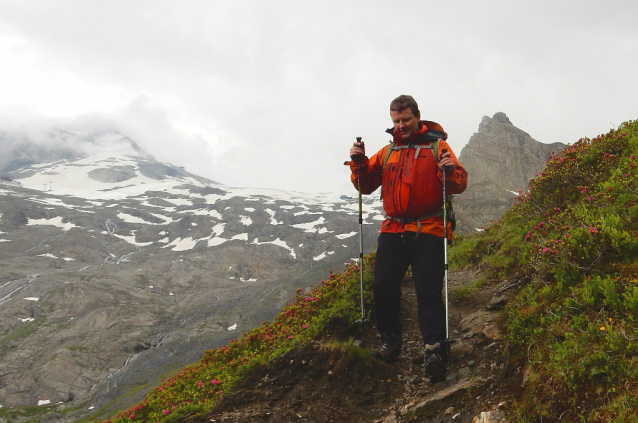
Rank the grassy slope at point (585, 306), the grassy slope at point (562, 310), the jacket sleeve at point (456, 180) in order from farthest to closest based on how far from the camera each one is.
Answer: the jacket sleeve at point (456, 180) → the grassy slope at point (562, 310) → the grassy slope at point (585, 306)

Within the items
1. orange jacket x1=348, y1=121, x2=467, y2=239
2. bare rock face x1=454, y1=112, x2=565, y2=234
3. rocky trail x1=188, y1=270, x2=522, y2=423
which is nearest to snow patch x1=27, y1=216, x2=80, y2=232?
bare rock face x1=454, y1=112, x2=565, y2=234

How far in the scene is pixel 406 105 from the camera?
232 inches

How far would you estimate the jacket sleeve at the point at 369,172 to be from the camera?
6.35 meters

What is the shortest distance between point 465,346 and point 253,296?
359 feet

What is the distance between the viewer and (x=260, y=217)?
17838 centimetres

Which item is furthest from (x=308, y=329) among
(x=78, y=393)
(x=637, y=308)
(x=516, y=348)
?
(x=78, y=393)

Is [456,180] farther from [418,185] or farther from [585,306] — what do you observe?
[585,306]

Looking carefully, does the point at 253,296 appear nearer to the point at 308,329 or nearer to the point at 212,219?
the point at 212,219

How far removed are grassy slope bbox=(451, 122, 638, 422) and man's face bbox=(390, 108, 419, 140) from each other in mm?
2649

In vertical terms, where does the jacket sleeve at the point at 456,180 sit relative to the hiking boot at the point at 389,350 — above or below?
above

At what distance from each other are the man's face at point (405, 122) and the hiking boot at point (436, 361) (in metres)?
3.03

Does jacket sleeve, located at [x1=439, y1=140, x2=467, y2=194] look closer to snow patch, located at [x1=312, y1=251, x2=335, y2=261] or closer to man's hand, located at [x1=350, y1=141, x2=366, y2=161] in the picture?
man's hand, located at [x1=350, y1=141, x2=366, y2=161]

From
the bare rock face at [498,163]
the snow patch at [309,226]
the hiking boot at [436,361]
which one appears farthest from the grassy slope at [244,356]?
the bare rock face at [498,163]

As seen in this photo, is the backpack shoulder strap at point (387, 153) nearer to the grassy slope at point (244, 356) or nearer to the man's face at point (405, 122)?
the man's face at point (405, 122)
